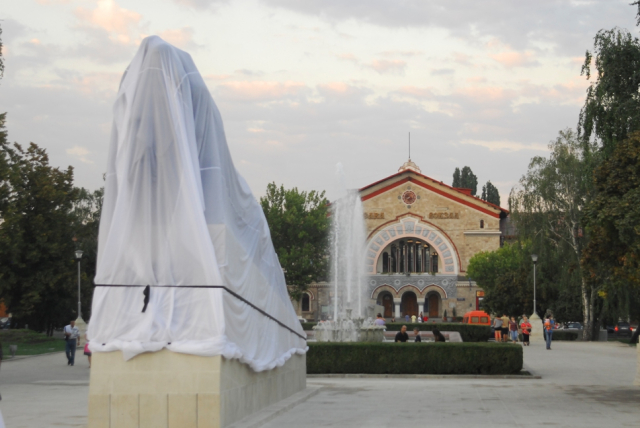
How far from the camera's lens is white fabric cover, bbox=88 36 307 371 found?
9883 millimetres

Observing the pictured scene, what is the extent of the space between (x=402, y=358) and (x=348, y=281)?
19.0 meters

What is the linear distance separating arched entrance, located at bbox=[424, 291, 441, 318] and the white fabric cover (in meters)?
61.1

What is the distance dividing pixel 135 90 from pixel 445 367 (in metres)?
A: 15.1

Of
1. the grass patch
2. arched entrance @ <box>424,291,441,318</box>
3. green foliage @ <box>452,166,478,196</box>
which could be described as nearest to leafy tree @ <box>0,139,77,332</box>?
the grass patch

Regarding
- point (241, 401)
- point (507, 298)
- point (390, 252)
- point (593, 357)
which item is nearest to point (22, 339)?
point (593, 357)

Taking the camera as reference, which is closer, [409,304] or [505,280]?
[505,280]

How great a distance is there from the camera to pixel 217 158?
11.0 m

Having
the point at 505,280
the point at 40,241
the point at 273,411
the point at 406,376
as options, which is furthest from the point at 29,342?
the point at 505,280

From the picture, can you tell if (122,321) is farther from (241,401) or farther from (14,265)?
(14,265)

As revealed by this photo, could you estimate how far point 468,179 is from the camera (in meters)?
94.4

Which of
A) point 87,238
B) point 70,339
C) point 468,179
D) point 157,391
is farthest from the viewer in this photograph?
point 468,179

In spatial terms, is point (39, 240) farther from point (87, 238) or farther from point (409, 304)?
point (409, 304)

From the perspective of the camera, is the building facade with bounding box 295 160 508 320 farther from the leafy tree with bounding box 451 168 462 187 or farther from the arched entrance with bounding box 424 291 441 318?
the leafy tree with bounding box 451 168 462 187

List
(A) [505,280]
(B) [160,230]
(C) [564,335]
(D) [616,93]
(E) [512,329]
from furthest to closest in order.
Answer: (A) [505,280] < (C) [564,335] < (E) [512,329] < (D) [616,93] < (B) [160,230]
